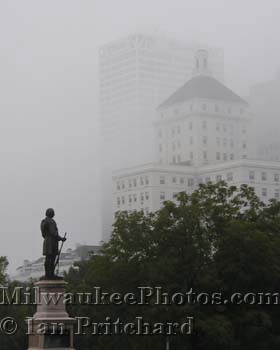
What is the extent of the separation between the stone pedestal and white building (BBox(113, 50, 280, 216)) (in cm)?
13564

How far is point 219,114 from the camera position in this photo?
→ 193m

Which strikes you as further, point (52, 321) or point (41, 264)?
point (41, 264)

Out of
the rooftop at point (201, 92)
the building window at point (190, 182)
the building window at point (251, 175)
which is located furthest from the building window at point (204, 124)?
the building window at point (251, 175)

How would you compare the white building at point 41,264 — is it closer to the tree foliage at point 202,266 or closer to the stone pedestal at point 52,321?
the tree foliage at point 202,266

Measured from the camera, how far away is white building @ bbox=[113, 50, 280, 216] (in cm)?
17388

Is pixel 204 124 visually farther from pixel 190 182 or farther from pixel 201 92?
pixel 190 182

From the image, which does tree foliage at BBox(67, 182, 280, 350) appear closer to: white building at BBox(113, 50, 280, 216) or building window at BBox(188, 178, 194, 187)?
white building at BBox(113, 50, 280, 216)

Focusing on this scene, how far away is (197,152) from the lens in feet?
621

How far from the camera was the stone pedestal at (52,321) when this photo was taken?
34.9 metres

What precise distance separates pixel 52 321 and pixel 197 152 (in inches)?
6120

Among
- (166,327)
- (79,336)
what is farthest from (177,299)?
(79,336)

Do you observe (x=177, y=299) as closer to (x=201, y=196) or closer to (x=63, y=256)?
(x=201, y=196)

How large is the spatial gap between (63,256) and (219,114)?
1780 inches

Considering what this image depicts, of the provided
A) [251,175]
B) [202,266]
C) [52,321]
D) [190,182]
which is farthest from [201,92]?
[52,321]
